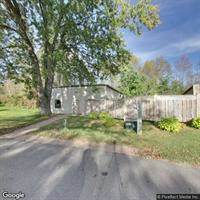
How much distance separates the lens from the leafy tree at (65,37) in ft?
41.5

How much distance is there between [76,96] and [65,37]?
26.4 feet

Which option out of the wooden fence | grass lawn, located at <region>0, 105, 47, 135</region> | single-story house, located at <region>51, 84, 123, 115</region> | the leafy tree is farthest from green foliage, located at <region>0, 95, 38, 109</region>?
the wooden fence

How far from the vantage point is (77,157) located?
6.84 meters

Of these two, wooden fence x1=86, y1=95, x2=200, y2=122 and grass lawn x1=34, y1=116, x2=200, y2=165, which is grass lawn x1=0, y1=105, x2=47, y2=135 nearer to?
grass lawn x1=34, y1=116, x2=200, y2=165

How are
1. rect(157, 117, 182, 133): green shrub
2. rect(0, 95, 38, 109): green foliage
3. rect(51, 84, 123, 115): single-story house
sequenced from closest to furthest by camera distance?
1. rect(157, 117, 182, 133): green shrub
2. rect(51, 84, 123, 115): single-story house
3. rect(0, 95, 38, 109): green foliage

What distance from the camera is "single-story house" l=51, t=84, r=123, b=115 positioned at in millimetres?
21578

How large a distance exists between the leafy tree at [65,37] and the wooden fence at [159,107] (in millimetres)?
2723

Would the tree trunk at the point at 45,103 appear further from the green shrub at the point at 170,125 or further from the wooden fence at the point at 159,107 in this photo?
the green shrub at the point at 170,125

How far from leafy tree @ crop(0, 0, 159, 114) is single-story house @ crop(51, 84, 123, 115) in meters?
4.52

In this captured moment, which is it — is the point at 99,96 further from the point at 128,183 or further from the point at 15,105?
the point at 15,105

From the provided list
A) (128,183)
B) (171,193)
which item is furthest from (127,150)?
(171,193)

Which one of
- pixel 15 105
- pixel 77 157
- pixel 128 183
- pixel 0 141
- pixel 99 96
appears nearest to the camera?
pixel 128 183

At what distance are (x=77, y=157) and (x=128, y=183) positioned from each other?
245 cm

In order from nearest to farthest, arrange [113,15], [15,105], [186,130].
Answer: [186,130] < [113,15] < [15,105]
